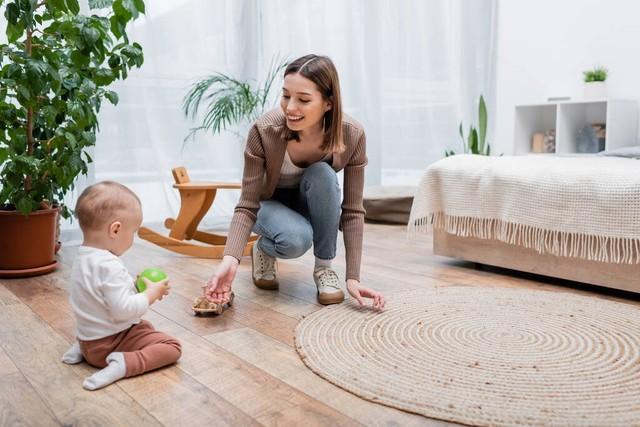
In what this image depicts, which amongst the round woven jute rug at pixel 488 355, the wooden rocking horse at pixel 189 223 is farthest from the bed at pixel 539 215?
the wooden rocking horse at pixel 189 223

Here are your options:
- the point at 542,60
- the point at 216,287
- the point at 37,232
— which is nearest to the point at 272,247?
the point at 216,287

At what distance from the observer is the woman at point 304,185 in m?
1.53

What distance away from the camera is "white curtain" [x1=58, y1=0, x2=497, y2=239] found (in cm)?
306

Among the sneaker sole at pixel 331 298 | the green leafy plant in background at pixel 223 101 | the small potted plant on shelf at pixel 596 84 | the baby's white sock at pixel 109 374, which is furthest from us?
the small potted plant on shelf at pixel 596 84

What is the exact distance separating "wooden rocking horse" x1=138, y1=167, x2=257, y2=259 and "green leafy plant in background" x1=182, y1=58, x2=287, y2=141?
0.57m

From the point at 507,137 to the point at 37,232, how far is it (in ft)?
11.6

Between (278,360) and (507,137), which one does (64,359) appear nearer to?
(278,360)

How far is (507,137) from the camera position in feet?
15.1

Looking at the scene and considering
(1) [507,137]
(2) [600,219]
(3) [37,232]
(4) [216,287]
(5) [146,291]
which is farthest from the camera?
(1) [507,137]

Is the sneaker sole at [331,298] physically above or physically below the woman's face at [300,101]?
below

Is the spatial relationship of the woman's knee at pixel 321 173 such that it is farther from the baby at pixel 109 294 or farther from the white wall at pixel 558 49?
the white wall at pixel 558 49

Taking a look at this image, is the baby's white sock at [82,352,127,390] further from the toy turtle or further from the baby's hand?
the toy turtle

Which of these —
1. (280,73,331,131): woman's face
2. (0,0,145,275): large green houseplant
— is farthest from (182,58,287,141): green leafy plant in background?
(280,73,331,131): woman's face

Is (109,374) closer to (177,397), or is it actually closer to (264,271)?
(177,397)
